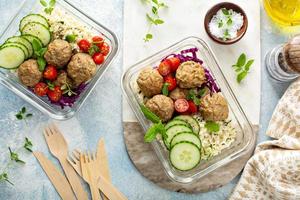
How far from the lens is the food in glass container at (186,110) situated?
3811 millimetres

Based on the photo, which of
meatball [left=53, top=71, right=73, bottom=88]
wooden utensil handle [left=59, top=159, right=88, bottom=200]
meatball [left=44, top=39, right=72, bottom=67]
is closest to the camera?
meatball [left=44, top=39, right=72, bottom=67]

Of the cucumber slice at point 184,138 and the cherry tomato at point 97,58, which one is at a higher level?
the cherry tomato at point 97,58

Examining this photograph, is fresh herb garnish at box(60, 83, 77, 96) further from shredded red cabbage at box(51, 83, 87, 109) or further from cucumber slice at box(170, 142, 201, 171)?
cucumber slice at box(170, 142, 201, 171)

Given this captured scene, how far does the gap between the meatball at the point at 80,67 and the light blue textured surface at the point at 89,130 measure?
1.01 ft

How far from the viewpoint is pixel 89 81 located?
3.96 metres

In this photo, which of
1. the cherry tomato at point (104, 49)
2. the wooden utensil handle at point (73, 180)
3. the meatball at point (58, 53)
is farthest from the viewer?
the wooden utensil handle at point (73, 180)

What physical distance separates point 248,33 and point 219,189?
4.12ft

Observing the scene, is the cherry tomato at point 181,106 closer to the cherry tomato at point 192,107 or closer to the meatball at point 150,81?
the cherry tomato at point 192,107

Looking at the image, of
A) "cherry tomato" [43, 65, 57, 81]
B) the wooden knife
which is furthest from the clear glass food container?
the wooden knife

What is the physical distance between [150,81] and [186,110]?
0.35 m

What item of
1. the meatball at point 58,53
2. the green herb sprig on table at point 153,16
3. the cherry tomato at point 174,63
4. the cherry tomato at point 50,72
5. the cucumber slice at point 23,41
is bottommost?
the cherry tomato at point 50,72

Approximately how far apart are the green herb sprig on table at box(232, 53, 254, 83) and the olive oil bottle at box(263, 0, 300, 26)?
429mm

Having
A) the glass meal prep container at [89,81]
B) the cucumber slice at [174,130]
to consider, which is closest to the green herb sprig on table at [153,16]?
the glass meal prep container at [89,81]

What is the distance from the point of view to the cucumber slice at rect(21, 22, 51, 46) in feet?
12.6
